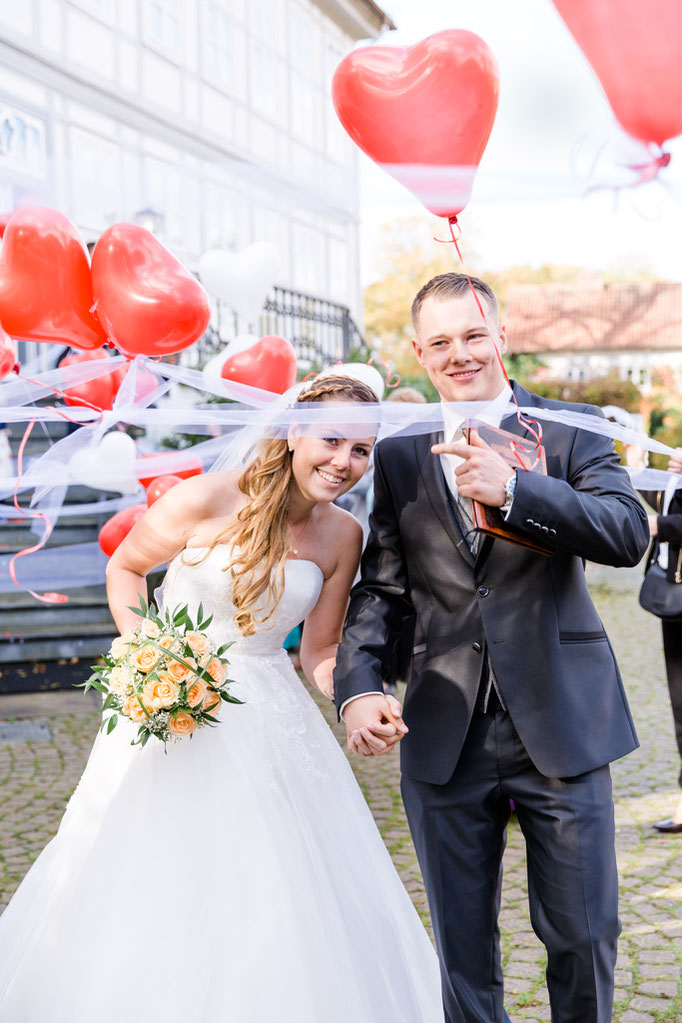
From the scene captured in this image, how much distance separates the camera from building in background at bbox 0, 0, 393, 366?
11.3 ft

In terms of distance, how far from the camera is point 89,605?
368 inches

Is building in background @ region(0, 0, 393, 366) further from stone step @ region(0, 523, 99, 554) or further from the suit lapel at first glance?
stone step @ region(0, 523, 99, 554)

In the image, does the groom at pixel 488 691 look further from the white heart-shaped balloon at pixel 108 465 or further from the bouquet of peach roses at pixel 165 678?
the white heart-shaped balloon at pixel 108 465

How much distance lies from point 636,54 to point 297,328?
1735cm

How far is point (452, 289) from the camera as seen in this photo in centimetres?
259

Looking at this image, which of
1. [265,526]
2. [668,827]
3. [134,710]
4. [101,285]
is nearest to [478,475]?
[265,526]

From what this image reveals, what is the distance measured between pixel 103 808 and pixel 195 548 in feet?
2.49

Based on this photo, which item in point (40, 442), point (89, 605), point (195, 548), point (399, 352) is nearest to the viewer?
point (195, 548)

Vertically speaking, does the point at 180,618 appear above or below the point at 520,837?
above

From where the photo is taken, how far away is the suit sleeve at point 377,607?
263 centimetres

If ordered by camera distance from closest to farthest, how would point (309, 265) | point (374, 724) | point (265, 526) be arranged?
point (374, 724) < point (265, 526) < point (309, 265)

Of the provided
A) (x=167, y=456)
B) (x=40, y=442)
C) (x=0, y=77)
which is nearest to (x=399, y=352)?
(x=0, y=77)

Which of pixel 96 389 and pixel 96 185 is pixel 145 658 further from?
pixel 96 389

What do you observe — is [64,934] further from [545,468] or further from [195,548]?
[545,468]
